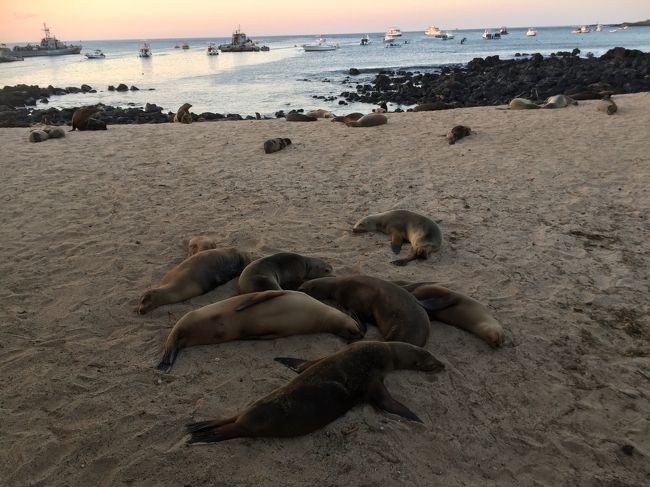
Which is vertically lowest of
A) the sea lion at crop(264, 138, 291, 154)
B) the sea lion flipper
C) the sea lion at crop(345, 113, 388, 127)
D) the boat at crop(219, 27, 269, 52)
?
the sea lion flipper

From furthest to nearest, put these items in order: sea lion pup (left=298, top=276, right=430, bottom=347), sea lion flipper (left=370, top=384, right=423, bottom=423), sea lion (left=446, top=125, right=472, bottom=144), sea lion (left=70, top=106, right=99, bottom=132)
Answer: sea lion (left=70, top=106, right=99, bottom=132) → sea lion (left=446, top=125, right=472, bottom=144) → sea lion pup (left=298, top=276, right=430, bottom=347) → sea lion flipper (left=370, top=384, right=423, bottom=423)

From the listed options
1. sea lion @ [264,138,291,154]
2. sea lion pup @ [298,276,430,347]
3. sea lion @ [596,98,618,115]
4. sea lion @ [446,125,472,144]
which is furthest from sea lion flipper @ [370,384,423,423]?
sea lion @ [596,98,618,115]

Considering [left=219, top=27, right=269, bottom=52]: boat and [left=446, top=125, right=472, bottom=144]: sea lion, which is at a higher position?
[left=219, top=27, right=269, bottom=52]: boat

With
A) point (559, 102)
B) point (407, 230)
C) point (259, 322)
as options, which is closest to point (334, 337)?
point (259, 322)

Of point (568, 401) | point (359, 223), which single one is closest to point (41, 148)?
point (359, 223)

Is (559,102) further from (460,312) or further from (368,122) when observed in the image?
(460,312)

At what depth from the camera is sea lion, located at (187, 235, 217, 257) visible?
550cm

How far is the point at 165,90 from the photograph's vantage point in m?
31.1

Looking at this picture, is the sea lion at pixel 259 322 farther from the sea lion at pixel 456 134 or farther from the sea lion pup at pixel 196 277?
the sea lion at pixel 456 134

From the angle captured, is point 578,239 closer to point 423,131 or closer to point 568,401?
point 568,401

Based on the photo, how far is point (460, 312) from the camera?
4.26 m

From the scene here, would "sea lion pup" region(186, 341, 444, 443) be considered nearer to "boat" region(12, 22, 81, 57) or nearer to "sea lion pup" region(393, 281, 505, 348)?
"sea lion pup" region(393, 281, 505, 348)

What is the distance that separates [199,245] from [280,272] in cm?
129

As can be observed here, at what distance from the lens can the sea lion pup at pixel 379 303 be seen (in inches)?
156
